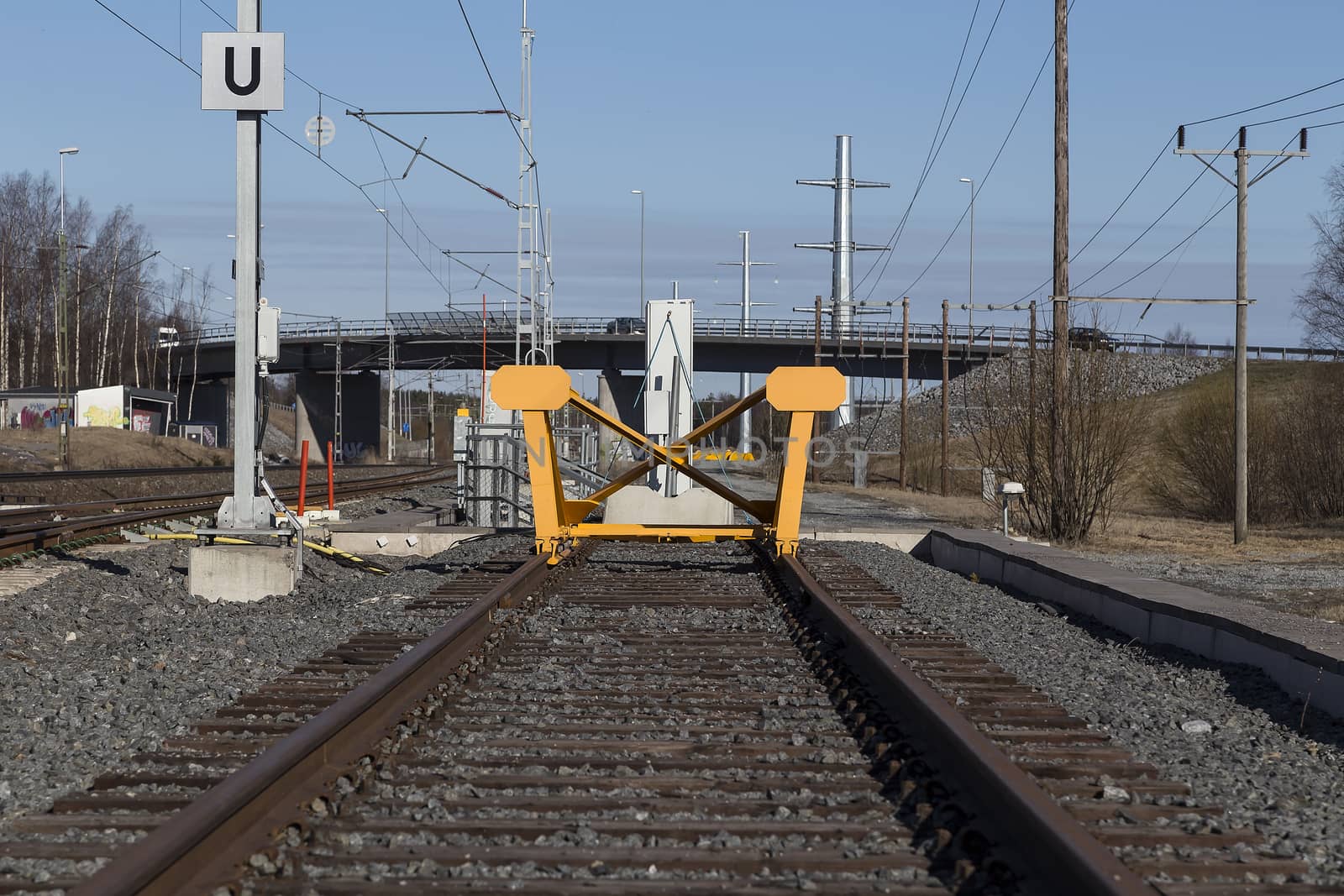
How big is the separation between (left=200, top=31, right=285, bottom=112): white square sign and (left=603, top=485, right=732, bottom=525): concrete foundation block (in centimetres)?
783

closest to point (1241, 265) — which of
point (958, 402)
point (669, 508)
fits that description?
point (669, 508)

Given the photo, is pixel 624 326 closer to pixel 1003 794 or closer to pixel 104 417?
pixel 104 417

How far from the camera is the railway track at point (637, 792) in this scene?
403 centimetres

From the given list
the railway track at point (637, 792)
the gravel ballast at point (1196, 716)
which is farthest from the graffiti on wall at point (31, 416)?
the railway track at point (637, 792)

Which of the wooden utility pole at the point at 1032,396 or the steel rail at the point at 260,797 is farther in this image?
the wooden utility pole at the point at 1032,396

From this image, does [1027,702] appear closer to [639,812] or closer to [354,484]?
[639,812]

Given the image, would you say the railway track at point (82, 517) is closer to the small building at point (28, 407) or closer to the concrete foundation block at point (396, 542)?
the concrete foundation block at point (396, 542)

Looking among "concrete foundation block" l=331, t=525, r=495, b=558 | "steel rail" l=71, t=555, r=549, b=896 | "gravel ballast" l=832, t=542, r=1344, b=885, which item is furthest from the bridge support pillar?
"steel rail" l=71, t=555, r=549, b=896

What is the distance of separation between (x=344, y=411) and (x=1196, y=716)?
8782 centimetres

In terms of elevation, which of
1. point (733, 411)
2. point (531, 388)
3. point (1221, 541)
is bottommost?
point (1221, 541)

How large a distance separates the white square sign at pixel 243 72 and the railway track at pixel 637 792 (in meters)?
6.02

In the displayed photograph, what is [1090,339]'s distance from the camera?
23.4 metres

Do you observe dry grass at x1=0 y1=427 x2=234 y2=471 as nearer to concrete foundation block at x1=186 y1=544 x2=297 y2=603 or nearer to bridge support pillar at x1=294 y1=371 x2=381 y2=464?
bridge support pillar at x1=294 y1=371 x2=381 y2=464

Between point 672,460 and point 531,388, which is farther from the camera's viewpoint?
point 672,460
